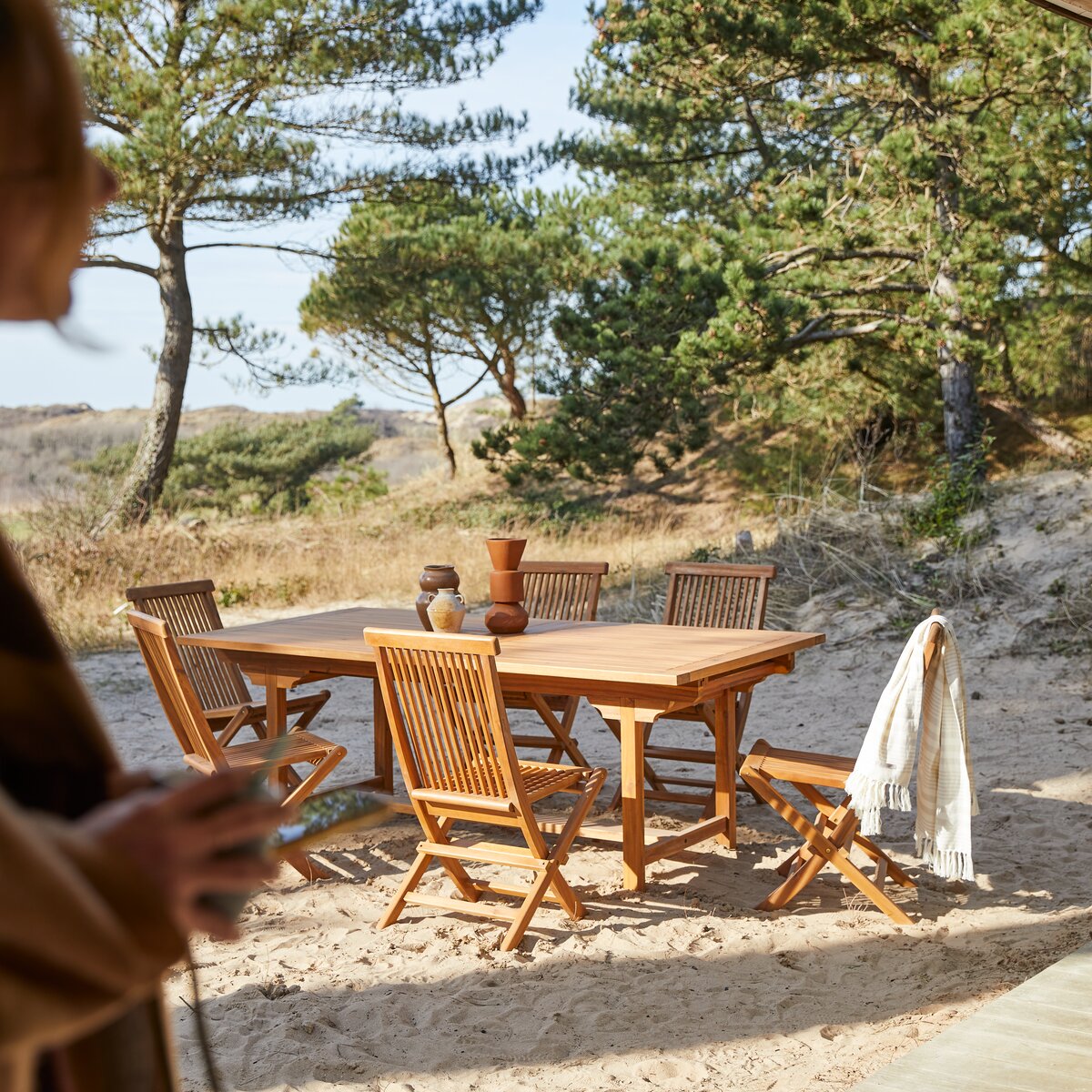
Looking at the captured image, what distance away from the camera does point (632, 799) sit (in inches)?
174

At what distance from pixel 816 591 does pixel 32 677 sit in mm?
9427

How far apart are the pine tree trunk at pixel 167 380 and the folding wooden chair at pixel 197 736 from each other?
11.0 metres

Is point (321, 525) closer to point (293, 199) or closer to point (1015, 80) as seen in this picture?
point (293, 199)

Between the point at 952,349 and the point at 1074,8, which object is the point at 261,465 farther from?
the point at 1074,8

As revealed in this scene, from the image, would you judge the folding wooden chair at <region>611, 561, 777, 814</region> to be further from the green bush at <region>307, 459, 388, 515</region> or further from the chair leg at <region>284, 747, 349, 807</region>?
the green bush at <region>307, 459, 388, 515</region>

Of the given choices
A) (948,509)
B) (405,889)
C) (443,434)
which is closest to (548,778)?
(405,889)

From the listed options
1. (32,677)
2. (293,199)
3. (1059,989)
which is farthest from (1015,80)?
(32,677)

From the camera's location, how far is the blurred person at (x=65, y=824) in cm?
55

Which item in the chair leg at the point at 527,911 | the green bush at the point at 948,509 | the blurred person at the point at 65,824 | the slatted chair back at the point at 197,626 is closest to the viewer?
the blurred person at the point at 65,824

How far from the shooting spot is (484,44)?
14.3m

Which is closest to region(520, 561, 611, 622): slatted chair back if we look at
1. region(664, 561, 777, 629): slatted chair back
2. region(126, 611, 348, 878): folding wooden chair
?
region(664, 561, 777, 629): slatted chair back

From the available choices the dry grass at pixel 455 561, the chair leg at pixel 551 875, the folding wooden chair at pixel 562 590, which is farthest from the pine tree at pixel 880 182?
the chair leg at pixel 551 875

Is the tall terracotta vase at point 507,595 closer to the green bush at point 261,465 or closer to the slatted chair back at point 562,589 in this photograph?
the slatted chair back at point 562,589

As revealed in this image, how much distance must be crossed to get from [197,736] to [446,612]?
108 centimetres
